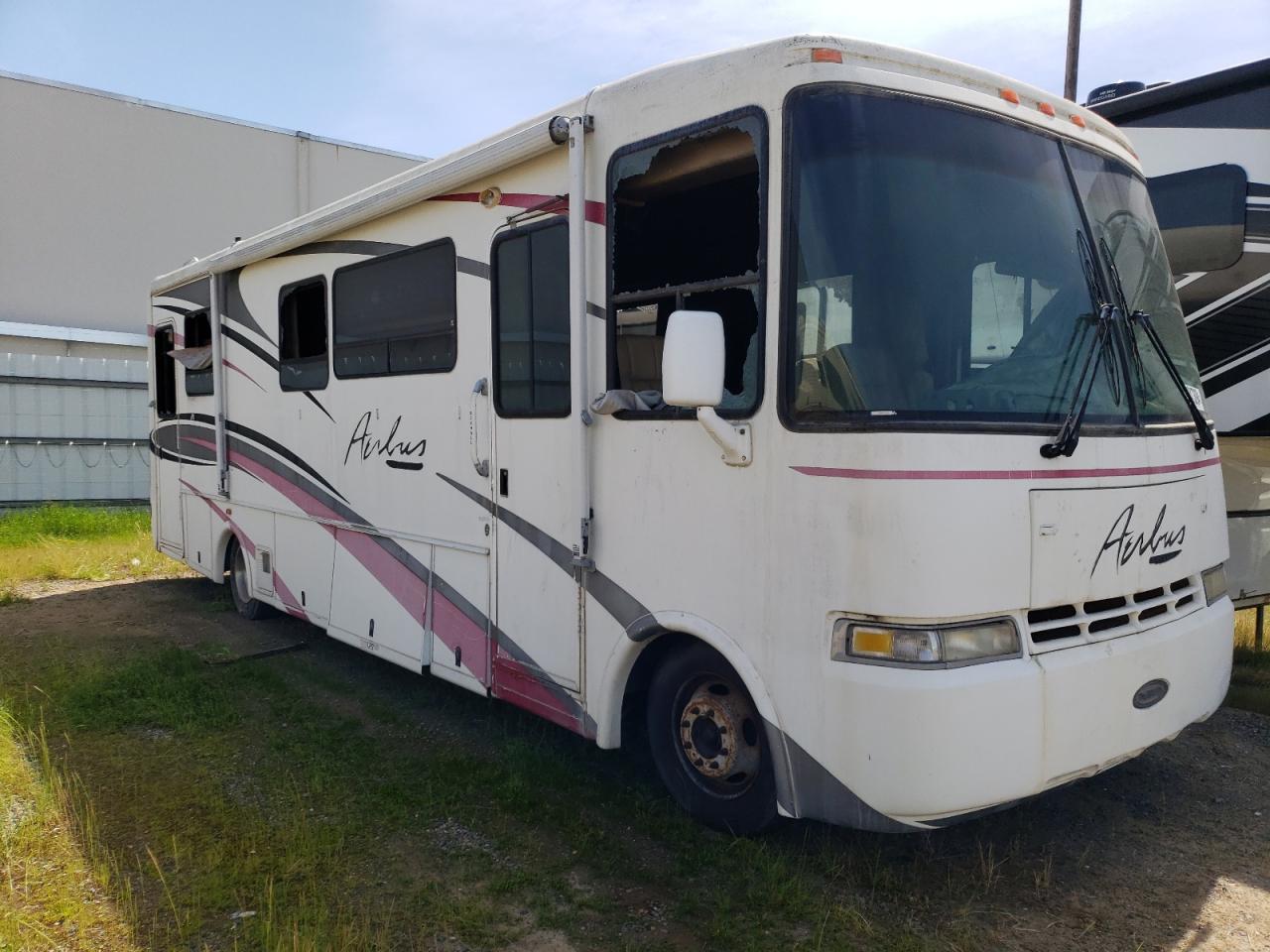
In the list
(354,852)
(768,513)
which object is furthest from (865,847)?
(354,852)

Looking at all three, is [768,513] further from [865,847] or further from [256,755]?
[256,755]

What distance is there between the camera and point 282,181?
2019cm

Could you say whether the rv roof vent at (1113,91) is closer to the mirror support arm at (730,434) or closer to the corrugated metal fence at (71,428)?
the mirror support arm at (730,434)

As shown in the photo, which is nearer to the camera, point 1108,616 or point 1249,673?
point 1108,616

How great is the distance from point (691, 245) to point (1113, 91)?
4160 millimetres

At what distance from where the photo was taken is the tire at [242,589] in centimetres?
782

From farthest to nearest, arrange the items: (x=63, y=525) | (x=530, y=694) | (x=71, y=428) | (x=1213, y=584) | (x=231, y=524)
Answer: (x=71, y=428) < (x=63, y=525) < (x=231, y=524) < (x=530, y=694) < (x=1213, y=584)

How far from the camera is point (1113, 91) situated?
646cm

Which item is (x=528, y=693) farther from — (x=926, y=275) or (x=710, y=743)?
(x=926, y=275)

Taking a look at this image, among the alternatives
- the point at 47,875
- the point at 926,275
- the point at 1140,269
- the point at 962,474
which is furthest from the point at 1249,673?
the point at 47,875

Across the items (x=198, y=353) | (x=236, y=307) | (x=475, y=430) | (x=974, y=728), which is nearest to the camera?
(x=974, y=728)

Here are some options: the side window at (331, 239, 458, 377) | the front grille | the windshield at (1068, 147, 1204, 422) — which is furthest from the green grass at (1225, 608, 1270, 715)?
the side window at (331, 239, 458, 377)

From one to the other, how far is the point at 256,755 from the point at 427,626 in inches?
40.3

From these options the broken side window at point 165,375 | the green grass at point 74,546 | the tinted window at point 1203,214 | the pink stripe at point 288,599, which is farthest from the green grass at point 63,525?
the tinted window at point 1203,214
